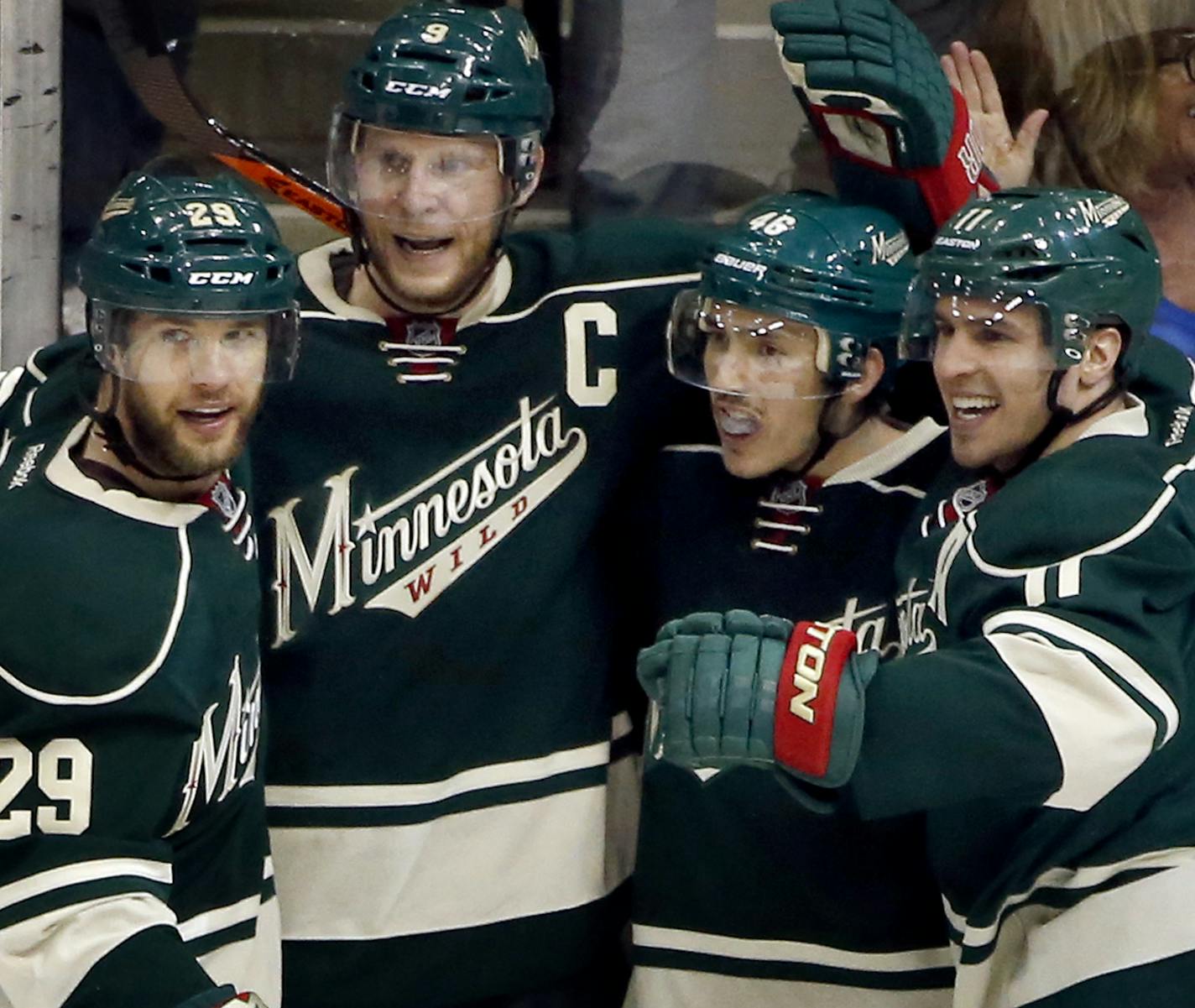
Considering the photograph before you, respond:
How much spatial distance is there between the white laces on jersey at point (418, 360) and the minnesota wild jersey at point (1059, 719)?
582 millimetres

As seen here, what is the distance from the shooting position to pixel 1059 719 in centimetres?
191

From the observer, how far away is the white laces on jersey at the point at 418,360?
2438mm

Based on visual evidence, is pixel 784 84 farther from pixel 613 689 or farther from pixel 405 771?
pixel 405 771

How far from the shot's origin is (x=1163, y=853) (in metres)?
2.12

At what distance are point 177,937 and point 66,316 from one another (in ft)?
4.03

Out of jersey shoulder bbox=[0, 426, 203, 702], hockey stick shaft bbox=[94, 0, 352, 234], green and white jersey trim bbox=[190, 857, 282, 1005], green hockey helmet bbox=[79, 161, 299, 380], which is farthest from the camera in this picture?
hockey stick shaft bbox=[94, 0, 352, 234]

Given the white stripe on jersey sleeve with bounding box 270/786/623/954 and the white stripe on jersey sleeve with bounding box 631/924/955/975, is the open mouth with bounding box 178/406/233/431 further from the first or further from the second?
the white stripe on jersey sleeve with bounding box 631/924/955/975

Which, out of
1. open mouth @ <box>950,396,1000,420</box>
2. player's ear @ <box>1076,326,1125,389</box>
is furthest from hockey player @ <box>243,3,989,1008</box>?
player's ear @ <box>1076,326,1125,389</box>

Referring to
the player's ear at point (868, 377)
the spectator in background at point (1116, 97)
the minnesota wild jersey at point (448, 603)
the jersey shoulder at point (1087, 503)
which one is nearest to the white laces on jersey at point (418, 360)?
the minnesota wild jersey at point (448, 603)

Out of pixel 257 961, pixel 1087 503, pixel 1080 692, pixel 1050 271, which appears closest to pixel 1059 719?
pixel 1080 692

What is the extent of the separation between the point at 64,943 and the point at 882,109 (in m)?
1.26

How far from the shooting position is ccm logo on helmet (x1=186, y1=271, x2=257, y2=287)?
6.82ft

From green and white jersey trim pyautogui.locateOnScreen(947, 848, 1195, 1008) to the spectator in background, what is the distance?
112 centimetres

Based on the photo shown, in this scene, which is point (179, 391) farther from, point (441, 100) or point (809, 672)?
point (809, 672)
